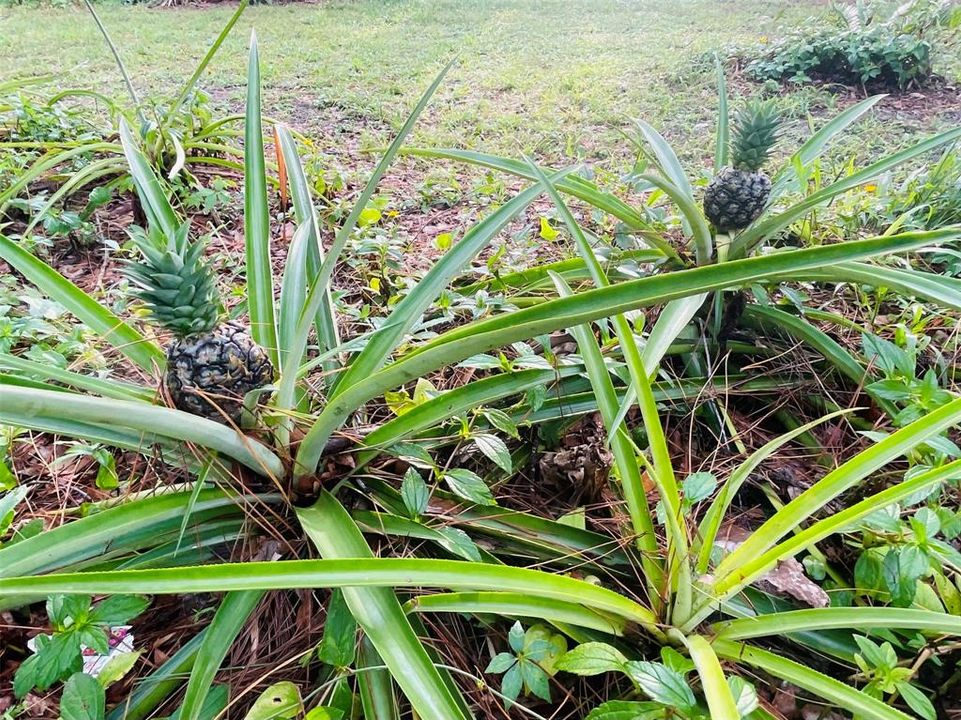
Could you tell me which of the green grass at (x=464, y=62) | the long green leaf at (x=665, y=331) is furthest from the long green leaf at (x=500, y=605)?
the green grass at (x=464, y=62)

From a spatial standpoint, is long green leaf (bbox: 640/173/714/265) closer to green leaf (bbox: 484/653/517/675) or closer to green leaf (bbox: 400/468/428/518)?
green leaf (bbox: 400/468/428/518)

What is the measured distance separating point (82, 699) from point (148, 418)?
30 cm

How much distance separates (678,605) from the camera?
0.64 m

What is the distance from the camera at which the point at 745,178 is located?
1.08m

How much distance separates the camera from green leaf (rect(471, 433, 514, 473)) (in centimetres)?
79

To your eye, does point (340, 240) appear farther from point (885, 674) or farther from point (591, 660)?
point (885, 674)

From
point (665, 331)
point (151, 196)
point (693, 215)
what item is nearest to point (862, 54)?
point (693, 215)

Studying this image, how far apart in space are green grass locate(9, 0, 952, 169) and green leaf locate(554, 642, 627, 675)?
1849mm

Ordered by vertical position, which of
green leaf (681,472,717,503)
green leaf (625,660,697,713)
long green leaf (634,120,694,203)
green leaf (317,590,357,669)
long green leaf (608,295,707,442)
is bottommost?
green leaf (317,590,357,669)

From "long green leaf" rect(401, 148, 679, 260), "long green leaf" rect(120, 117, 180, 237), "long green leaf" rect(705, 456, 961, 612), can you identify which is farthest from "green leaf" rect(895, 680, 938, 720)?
"long green leaf" rect(120, 117, 180, 237)

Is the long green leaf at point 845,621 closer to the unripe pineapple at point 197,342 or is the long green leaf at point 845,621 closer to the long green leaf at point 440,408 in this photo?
the long green leaf at point 440,408

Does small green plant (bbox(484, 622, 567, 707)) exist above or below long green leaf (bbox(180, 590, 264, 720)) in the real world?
below

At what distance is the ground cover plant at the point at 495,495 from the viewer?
1.86 feet

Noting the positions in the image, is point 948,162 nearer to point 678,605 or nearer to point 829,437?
point 829,437
